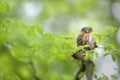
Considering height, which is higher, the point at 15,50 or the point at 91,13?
the point at 91,13

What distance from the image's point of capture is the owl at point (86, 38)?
2.08 meters

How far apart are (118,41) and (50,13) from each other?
184cm

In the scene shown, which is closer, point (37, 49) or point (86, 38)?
point (86, 38)

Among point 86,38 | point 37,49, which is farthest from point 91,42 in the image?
point 37,49

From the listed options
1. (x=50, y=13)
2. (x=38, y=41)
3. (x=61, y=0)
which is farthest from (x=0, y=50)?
(x=61, y=0)

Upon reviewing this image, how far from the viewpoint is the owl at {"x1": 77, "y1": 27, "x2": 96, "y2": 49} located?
208 cm

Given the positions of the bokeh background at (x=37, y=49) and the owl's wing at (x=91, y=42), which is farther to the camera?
the bokeh background at (x=37, y=49)

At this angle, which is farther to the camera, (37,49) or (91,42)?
(37,49)

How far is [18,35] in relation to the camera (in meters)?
2.45

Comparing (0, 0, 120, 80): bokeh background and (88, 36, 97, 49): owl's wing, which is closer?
(88, 36, 97, 49): owl's wing

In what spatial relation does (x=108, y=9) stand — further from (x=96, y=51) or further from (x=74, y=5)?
(x=96, y=51)

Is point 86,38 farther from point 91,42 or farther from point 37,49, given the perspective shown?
point 37,49

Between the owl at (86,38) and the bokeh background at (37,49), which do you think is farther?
the bokeh background at (37,49)

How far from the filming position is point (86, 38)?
209 cm
